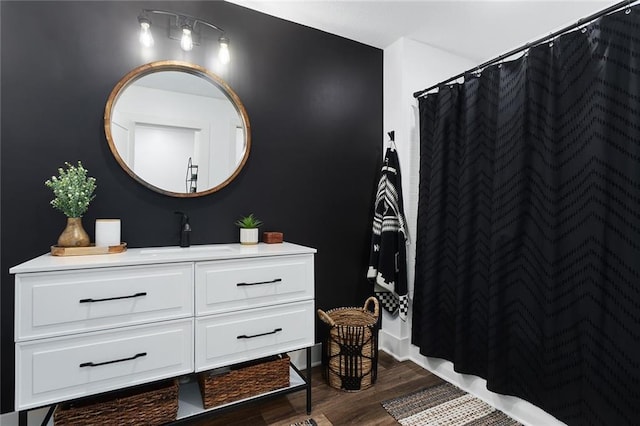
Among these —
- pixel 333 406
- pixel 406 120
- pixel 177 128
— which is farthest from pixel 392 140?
pixel 333 406

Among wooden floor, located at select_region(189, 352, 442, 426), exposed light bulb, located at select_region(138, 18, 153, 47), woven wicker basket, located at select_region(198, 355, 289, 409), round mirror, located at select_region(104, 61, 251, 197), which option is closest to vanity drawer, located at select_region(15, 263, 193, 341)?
woven wicker basket, located at select_region(198, 355, 289, 409)

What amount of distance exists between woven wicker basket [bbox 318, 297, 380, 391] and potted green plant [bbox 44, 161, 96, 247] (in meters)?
1.42

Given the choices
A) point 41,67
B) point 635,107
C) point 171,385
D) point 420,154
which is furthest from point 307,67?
point 171,385

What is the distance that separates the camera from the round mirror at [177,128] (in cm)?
173

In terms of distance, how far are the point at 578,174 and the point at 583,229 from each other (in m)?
0.25

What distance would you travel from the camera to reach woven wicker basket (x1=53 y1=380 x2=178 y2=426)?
1326 mm

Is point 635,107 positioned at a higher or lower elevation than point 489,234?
higher

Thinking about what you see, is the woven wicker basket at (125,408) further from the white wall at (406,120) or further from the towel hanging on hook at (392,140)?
the towel hanging on hook at (392,140)

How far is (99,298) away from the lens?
1273 millimetres

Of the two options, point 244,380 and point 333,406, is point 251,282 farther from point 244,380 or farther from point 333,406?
point 333,406

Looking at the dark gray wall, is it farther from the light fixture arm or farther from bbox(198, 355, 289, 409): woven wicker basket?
bbox(198, 355, 289, 409): woven wicker basket

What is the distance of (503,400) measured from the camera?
1.76 m

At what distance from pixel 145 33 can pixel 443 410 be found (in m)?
2.68

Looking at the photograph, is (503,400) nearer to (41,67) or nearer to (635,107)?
(635,107)
